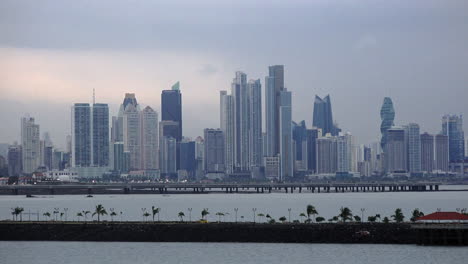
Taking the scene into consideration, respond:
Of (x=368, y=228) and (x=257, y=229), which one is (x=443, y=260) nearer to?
(x=368, y=228)

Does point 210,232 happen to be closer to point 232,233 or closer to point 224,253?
point 232,233

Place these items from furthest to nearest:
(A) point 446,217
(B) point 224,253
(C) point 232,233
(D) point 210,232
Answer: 1. (D) point 210,232
2. (C) point 232,233
3. (A) point 446,217
4. (B) point 224,253

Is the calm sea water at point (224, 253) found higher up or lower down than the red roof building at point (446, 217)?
lower down

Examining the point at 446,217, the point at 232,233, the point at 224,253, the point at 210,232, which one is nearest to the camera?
the point at 224,253

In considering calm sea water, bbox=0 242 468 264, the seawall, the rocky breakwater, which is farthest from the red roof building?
calm sea water, bbox=0 242 468 264

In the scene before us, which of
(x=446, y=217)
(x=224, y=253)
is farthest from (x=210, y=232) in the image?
(x=446, y=217)

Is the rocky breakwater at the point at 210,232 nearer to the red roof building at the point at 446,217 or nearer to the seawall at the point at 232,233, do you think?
the seawall at the point at 232,233

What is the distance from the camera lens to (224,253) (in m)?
Result: 99.6

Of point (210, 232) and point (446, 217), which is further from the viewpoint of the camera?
point (210, 232)

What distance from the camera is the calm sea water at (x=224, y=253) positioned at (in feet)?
307

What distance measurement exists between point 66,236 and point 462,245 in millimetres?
42268

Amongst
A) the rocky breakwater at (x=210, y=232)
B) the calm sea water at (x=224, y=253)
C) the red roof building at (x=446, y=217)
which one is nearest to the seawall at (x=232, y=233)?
the rocky breakwater at (x=210, y=232)

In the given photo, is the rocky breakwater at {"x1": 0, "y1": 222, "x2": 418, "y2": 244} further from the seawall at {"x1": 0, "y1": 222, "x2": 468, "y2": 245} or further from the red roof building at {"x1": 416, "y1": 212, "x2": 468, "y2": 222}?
the red roof building at {"x1": 416, "y1": 212, "x2": 468, "y2": 222}

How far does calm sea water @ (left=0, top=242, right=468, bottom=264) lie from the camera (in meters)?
93.5
